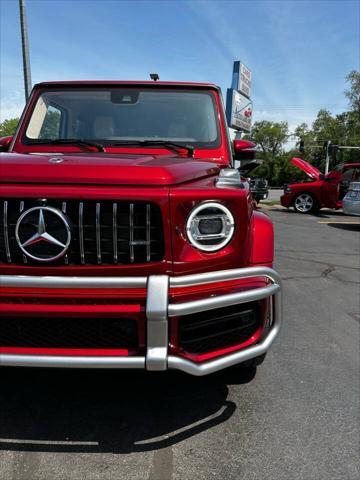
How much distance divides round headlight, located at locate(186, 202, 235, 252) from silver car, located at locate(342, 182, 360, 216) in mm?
11098

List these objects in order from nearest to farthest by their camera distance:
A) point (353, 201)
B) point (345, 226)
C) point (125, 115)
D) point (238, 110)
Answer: point (125, 115) < point (353, 201) < point (345, 226) < point (238, 110)

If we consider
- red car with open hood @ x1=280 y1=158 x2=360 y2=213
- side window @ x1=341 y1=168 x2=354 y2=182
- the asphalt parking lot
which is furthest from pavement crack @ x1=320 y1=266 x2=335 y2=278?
side window @ x1=341 y1=168 x2=354 y2=182

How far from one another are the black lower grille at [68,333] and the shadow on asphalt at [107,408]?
2.04 feet

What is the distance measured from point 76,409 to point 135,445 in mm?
510

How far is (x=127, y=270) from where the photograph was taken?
213 centimetres

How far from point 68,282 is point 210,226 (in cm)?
72

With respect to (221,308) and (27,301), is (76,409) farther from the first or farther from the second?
(221,308)

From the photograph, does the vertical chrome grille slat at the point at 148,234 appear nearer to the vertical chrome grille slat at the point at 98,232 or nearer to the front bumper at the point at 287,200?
the vertical chrome grille slat at the point at 98,232

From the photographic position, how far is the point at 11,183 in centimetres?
212

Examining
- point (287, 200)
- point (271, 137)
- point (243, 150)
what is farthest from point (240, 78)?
point (271, 137)

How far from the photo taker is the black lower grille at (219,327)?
216 centimetres

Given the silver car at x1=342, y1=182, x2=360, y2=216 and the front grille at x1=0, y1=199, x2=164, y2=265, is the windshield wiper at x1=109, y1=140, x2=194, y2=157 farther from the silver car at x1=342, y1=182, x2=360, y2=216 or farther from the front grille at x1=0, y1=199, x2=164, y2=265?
the silver car at x1=342, y1=182, x2=360, y2=216

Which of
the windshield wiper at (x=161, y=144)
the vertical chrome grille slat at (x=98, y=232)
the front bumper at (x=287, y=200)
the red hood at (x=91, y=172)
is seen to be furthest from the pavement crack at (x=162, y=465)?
the front bumper at (x=287, y=200)

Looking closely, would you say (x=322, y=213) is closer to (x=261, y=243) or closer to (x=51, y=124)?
(x=51, y=124)
